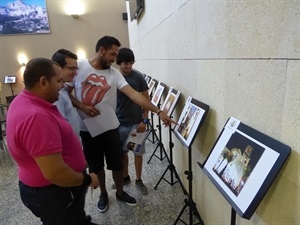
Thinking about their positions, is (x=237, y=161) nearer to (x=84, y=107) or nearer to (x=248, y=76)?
(x=248, y=76)

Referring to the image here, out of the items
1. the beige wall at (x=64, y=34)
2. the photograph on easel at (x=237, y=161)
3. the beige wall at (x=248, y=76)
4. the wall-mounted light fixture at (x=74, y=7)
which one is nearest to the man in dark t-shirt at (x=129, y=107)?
the beige wall at (x=248, y=76)

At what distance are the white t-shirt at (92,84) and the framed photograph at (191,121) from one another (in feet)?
2.08

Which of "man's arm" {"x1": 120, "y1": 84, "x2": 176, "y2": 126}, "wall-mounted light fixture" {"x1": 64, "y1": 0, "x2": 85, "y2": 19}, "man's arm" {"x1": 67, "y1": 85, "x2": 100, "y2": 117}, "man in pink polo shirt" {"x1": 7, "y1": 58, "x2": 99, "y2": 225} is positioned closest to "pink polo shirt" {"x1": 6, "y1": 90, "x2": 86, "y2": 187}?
"man in pink polo shirt" {"x1": 7, "y1": 58, "x2": 99, "y2": 225}

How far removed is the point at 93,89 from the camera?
1861 mm

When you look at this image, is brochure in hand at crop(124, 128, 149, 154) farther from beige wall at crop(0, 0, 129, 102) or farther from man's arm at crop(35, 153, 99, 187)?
beige wall at crop(0, 0, 129, 102)

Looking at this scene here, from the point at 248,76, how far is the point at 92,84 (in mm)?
1217

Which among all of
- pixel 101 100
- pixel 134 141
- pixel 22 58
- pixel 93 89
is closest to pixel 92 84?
pixel 93 89

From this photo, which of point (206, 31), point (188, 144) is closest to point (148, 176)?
point (188, 144)

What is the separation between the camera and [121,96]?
2.25 metres

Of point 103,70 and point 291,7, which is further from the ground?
point 291,7

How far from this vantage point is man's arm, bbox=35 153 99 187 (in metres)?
0.98

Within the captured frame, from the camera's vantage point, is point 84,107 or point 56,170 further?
point 84,107

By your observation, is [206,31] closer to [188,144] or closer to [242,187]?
[188,144]

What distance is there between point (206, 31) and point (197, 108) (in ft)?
1.56
